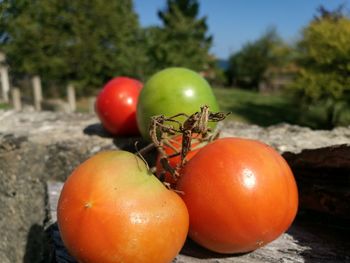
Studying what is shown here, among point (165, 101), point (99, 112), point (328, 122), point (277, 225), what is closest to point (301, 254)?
point (277, 225)

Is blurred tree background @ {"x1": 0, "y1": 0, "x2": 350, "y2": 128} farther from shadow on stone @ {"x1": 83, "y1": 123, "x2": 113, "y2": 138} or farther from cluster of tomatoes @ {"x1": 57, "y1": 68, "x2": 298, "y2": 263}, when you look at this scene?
cluster of tomatoes @ {"x1": 57, "y1": 68, "x2": 298, "y2": 263}

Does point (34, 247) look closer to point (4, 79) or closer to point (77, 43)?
point (77, 43)

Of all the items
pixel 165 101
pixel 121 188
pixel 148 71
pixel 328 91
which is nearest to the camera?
pixel 121 188

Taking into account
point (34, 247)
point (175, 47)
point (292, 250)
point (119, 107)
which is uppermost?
point (175, 47)

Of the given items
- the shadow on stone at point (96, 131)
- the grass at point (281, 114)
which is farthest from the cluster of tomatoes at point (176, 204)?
the grass at point (281, 114)

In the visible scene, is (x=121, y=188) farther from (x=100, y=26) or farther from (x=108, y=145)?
(x=100, y=26)

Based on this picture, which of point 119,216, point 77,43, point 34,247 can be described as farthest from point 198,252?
point 77,43
